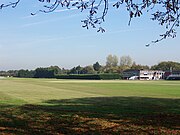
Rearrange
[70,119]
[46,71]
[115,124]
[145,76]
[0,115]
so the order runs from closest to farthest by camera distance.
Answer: [115,124] < [70,119] < [0,115] < [145,76] < [46,71]

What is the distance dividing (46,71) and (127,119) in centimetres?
18297

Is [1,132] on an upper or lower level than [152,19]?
lower

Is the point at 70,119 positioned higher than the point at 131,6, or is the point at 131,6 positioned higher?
the point at 131,6

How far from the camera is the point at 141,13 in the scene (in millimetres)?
9805

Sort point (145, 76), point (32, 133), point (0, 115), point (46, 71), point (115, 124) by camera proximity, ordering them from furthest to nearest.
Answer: point (46, 71), point (145, 76), point (0, 115), point (115, 124), point (32, 133)

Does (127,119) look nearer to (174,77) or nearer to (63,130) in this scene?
(63,130)

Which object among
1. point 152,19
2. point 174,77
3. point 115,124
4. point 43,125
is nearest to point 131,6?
point 152,19

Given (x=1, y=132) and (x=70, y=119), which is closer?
(x=1, y=132)

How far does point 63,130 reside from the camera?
384 inches

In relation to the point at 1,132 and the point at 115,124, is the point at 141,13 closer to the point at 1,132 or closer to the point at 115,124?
the point at 115,124

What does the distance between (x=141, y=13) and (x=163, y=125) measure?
3373 mm

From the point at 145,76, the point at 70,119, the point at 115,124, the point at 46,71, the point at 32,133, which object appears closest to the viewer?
the point at 32,133

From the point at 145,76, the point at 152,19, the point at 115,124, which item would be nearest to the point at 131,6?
the point at 152,19

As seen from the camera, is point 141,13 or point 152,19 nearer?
point 141,13
